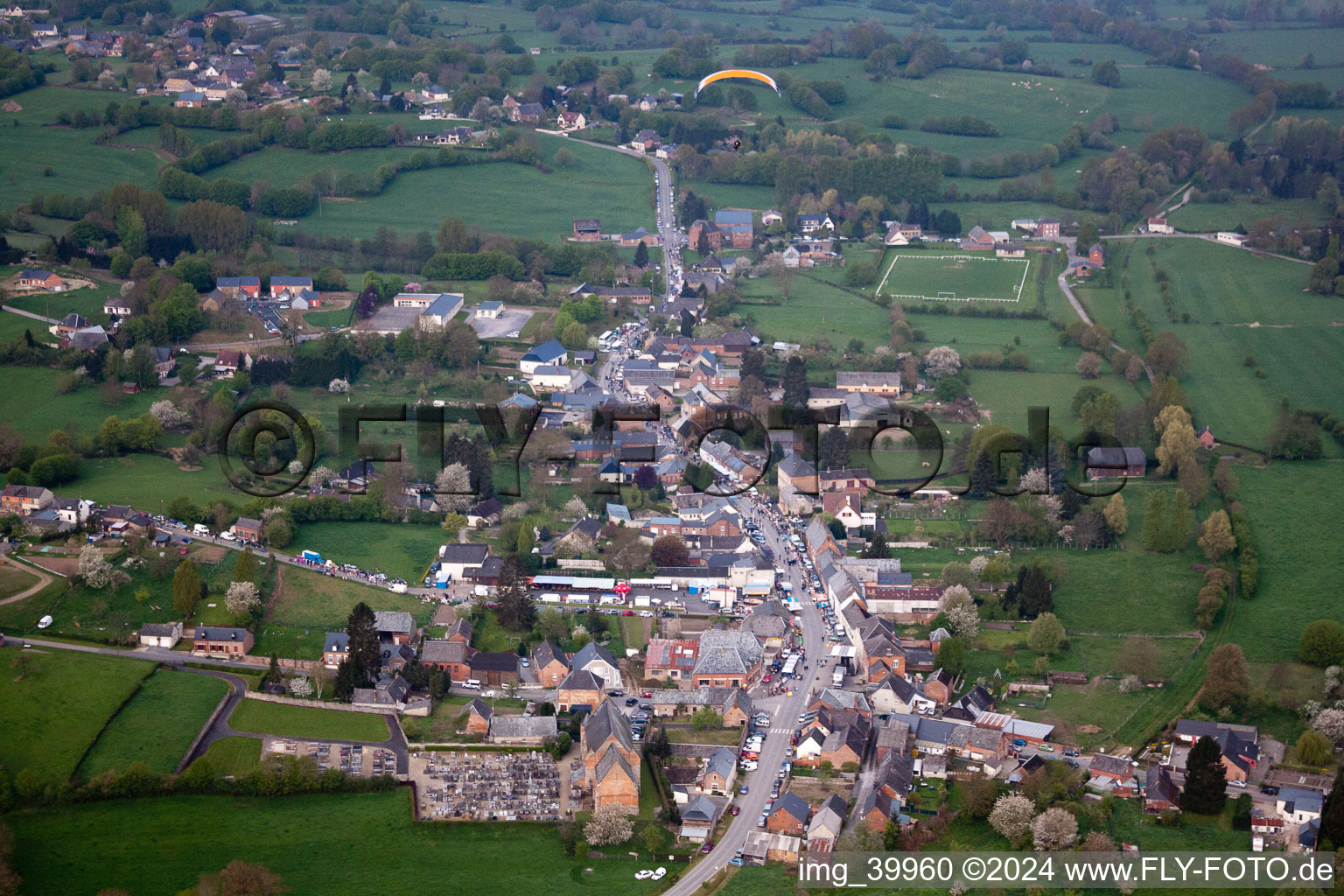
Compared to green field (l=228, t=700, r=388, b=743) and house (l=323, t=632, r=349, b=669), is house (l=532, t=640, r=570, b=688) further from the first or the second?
house (l=323, t=632, r=349, b=669)

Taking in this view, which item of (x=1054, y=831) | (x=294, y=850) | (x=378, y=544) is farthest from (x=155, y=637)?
(x=1054, y=831)

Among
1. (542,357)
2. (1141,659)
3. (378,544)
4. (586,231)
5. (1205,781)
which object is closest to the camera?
(1205,781)

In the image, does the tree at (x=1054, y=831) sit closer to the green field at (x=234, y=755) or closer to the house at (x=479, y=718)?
the house at (x=479, y=718)

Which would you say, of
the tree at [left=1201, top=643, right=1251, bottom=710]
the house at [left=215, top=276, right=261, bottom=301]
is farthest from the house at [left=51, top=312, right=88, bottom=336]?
the tree at [left=1201, top=643, right=1251, bottom=710]

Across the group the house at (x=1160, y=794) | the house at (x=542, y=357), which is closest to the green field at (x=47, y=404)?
the house at (x=542, y=357)

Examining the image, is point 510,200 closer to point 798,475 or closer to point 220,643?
point 798,475

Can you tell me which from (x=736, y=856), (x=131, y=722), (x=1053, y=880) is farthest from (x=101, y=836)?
(x=1053, y=880)
